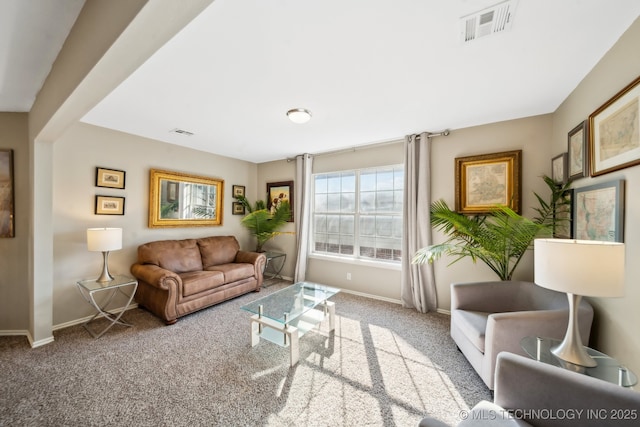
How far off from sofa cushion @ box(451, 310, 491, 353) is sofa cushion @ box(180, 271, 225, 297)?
9.23ft

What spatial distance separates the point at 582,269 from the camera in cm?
115

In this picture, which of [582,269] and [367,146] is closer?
[582,269]

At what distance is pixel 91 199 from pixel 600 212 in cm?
488

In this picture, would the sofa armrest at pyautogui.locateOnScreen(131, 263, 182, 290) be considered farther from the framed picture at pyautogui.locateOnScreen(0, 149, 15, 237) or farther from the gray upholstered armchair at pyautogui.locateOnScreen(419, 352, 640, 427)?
the gray upholstered armchair at pyautogui.locateOnScreen(419, 352, 640, 427)

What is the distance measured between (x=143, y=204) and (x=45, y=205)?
3.61 feet

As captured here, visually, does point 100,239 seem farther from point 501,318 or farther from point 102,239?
point 501,318

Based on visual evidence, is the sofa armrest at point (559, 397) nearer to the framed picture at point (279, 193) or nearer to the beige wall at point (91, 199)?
the framed picture at point (279, 193)

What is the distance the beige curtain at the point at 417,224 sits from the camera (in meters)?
3.08

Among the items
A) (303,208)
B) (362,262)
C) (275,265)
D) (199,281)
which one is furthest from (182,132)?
(362,262)

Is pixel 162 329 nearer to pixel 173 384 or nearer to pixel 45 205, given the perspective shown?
pixel 173 384

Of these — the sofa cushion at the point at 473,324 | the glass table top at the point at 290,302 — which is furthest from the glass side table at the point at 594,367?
the glass table top at the point at 290,302

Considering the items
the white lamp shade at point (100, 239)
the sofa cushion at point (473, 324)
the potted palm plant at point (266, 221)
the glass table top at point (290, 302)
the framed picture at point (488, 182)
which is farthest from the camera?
the potted palm plant at point (266, 221)

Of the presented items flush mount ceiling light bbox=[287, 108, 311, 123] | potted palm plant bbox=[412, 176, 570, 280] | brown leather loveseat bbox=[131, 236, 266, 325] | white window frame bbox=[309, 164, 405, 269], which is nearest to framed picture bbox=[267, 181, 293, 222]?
white window frame bbox=[309, 164, 405, 269]

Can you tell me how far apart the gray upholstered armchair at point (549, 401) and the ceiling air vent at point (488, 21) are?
1.77 meters
